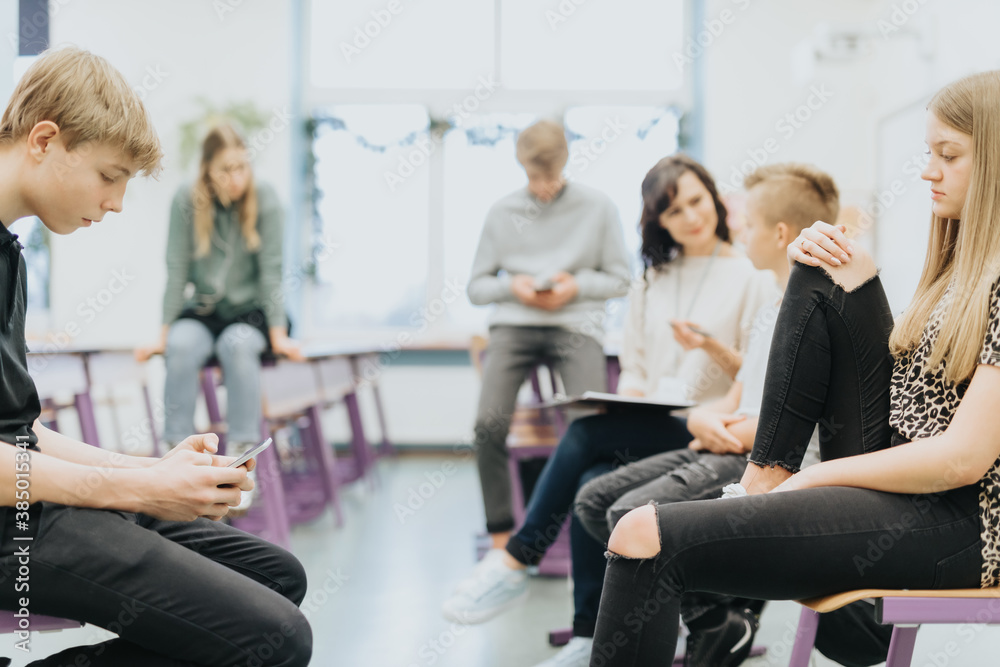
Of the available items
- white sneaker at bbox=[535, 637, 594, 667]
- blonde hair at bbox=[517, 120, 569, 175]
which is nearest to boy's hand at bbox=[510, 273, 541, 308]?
blonde hair at bbox=[517, 120, 569, 175]

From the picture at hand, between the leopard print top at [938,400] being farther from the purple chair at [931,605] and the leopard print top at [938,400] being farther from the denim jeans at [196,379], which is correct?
the denim jeans at [196,379]

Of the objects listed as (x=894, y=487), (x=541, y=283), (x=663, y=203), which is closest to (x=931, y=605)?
(x=894, y=487)

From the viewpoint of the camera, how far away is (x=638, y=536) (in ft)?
3.46

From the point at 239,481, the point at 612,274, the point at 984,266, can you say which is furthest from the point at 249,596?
the point at 612,274

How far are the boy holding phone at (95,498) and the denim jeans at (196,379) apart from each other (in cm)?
164

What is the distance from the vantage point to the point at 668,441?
6.35ft

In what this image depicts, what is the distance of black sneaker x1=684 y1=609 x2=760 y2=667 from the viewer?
1513 mm

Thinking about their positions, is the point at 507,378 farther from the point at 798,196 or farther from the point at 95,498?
the point at 95,498

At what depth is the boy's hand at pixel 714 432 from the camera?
1.62m

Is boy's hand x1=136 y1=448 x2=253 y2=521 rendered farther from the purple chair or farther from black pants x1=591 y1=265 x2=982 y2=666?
the purple chair

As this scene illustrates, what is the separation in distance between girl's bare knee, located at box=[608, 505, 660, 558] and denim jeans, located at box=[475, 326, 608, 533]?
1.41 meters

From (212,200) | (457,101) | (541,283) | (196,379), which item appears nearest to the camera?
(541,283)

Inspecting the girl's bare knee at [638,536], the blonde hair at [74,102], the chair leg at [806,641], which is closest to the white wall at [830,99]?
the chair leg at [806,641]

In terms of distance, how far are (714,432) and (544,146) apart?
1351mm
